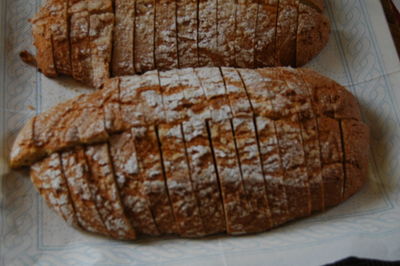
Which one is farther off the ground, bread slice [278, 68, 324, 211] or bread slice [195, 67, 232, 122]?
bread slice [195, 67, 232, 122]

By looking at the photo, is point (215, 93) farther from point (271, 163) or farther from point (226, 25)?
point (226, 25)

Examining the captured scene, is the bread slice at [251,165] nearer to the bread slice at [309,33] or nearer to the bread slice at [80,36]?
the bread slice at [309,33]

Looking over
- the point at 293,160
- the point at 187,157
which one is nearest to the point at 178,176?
the point at 187,157

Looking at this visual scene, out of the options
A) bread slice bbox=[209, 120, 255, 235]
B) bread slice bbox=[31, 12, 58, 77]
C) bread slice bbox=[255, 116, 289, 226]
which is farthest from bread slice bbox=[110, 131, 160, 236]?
bread slice bbox=[31, 12, 58, 77]

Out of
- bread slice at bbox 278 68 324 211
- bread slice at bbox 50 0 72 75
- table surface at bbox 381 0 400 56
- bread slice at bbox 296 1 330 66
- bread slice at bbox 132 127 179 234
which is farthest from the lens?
table surface at bbox 381 0 400 56

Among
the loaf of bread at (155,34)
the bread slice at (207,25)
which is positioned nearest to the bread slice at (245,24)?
the loaf of bread at (155,34)

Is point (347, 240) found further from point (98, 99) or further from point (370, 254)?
point (98, 99)

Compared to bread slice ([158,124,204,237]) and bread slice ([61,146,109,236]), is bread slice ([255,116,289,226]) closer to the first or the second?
bread slice ([158,124,204,237])
